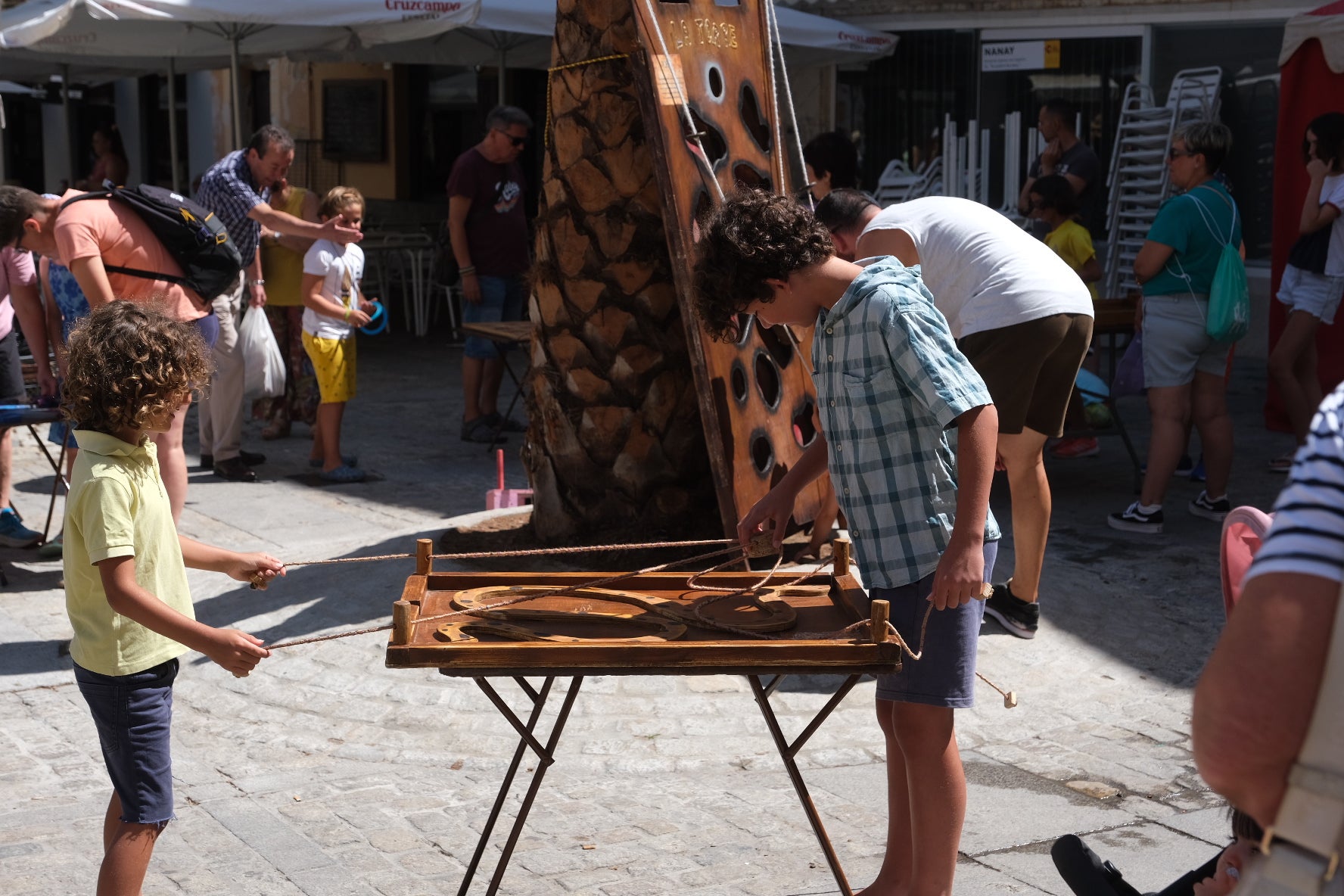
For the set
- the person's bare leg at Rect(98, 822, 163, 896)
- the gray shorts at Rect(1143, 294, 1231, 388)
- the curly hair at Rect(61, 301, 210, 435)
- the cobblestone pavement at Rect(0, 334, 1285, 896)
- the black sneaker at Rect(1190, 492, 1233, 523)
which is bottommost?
the cobblestone pavement at Rect(0, 334, 1285, 896)

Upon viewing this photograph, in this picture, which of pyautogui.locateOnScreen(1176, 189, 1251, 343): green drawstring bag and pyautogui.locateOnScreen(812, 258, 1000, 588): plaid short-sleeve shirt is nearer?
pyautogui.locateOnScreen(812, 258, 1000, 588): plaid short-sleeve shirt

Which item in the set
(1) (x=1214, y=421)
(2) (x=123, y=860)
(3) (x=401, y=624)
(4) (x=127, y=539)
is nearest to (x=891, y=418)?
(3) (x=401, y=624)

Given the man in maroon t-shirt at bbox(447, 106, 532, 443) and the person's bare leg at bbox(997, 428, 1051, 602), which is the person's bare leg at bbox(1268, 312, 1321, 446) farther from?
the man in maroon t-shirt at bbox(447, 106, 532, 443)

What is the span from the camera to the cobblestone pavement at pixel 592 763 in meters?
3.87

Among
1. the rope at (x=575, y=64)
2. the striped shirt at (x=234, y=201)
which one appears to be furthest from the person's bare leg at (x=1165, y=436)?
the striped shirt at (x=234, y=201)

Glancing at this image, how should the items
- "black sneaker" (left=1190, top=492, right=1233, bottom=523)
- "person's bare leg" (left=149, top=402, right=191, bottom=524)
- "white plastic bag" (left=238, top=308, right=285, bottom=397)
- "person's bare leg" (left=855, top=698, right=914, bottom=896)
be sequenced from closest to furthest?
"person's bare leg" (left=855, top=698, right=914, bottom=896), "person's bare leg" (left=149, top=402, right=191, bottom=524), "black sneaker" (left=1190, top=492, right=1233, bottom=523), "white plastic bag" (left=238, top=308, right=285, bottom=397)

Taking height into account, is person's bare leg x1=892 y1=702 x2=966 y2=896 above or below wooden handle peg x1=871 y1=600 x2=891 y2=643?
below

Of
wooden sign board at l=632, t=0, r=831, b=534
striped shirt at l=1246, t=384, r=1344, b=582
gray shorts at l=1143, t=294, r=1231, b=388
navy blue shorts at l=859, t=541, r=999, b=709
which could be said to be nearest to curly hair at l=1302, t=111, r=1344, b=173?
gray shorts at l=1143, t=294, r=1231, b=388

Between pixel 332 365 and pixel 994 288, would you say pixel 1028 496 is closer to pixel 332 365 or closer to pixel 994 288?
pixel 994 288

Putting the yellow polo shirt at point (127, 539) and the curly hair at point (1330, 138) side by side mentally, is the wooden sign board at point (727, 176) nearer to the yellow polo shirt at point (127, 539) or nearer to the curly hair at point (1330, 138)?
the yellow polo shirt at point (127, 539)

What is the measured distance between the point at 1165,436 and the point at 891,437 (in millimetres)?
4296

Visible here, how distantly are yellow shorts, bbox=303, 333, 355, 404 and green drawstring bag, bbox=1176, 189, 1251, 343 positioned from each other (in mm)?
4363

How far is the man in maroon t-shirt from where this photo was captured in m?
9.19

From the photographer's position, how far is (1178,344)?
707 centimetres
